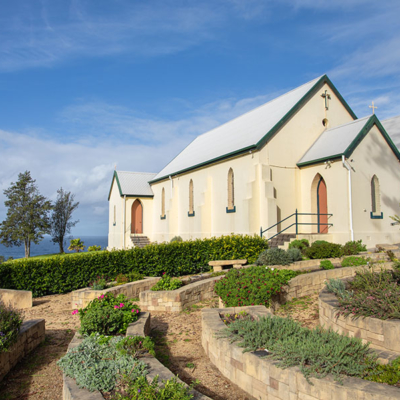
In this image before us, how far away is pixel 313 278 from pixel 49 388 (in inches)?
308

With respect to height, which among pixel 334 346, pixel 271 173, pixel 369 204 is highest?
pixel 271 173

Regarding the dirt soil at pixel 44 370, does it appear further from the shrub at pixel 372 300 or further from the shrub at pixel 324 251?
the shrub at pixel 324 251

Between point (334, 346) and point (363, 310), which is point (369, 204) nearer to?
point (363, 310)

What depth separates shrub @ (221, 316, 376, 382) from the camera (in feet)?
14.1

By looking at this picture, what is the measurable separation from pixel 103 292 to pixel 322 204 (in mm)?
13007

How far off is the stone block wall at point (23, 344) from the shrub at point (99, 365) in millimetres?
1429

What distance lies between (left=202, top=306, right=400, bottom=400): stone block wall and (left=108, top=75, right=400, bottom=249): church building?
12.5 m

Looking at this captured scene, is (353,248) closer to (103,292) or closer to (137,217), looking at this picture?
(103,292)

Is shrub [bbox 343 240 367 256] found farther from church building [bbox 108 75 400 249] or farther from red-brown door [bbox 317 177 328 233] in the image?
red-brown door [bbox 317 177 328 233]

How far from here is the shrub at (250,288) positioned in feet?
28.2

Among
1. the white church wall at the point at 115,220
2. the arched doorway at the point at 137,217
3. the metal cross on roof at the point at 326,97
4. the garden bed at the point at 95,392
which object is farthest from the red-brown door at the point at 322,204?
the white church wall at the point at 115,220

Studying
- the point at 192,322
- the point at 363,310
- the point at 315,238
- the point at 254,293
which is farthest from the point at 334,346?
the point at 315,238

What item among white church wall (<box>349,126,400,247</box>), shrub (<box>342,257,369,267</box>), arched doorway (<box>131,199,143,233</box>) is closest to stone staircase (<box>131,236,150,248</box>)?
arched doorway (<box>131,199,143,233</box>)

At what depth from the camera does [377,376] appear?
438 cm
